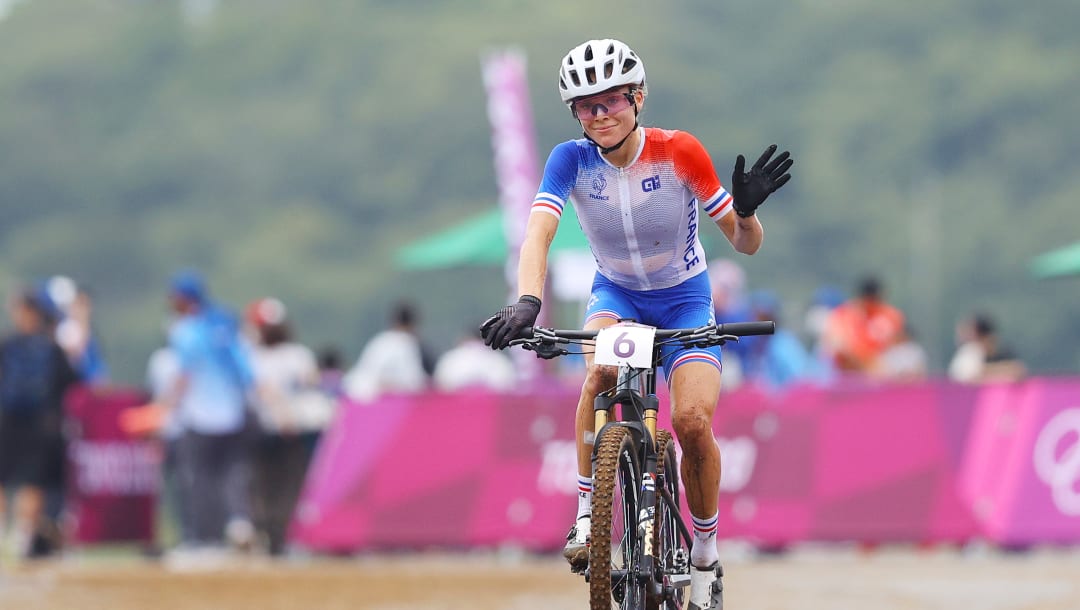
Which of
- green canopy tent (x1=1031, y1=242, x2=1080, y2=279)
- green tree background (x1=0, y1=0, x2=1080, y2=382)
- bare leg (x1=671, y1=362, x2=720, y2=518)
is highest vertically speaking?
green tree background (x1=0, y1=0, x2=1080, y2=382)

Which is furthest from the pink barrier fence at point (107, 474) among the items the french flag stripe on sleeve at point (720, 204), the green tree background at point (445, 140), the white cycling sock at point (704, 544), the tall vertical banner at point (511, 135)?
the green tree background at point (445, 140)

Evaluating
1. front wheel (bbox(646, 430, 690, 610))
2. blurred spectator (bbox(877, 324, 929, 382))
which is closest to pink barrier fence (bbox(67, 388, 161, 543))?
blurred spectator (bbox(877, 324, 929, 382))

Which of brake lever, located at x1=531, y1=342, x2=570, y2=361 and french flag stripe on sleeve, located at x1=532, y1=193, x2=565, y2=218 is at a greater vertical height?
french flag stripe on sleeve, located at x1=532, y1=193, x2=565, y2=218

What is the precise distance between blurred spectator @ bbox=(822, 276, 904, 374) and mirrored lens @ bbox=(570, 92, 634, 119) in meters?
11.2

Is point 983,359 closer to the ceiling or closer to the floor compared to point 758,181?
closer to the floor

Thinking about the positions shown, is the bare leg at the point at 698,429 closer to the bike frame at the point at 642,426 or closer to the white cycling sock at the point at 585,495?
the bike frame at the point at 642,426

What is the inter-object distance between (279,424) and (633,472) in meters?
11.3

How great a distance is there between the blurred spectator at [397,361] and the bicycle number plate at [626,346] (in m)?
11.1

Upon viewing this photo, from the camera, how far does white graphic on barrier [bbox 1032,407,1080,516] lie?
16941 millimetres

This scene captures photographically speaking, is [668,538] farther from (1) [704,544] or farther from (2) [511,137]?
(2) [511,137]

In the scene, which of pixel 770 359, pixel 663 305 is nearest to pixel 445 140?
pixel 770 359

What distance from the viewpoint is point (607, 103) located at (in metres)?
9.20

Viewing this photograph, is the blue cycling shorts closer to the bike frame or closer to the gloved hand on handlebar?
the bike frame

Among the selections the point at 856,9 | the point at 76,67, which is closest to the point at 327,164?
the point at 76,67
